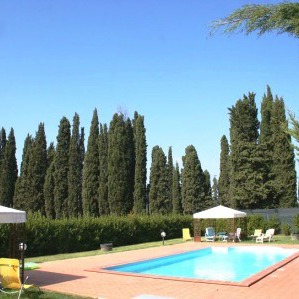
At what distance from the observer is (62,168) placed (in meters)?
43.5

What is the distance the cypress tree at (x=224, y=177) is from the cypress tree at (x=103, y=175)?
1520 centimetres

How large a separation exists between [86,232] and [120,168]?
58.7ft

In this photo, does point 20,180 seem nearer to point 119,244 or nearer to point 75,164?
point 75,164

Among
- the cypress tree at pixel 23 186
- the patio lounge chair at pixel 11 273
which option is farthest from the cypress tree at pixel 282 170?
the patio lounge chair at pixel 11 273

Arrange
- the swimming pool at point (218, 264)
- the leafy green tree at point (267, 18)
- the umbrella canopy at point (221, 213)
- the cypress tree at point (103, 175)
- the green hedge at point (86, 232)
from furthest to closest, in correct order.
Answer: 1. the cypress tree at point (103, 175)
2. the umbrella canopy at point (221, 213)
3. the green hedge at point (86, 232)
4. the swimming pool at point (218, 264)
5. the leafy green tree at point (267, 18)

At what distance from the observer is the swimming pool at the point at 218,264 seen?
1395 centimetres

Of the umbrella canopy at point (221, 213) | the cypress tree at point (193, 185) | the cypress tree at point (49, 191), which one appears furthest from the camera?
the cypress tree at point (193, 185)

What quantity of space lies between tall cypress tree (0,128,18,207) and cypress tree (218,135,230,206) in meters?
25.2

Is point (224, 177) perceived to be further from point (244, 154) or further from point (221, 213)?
point (221, 213)

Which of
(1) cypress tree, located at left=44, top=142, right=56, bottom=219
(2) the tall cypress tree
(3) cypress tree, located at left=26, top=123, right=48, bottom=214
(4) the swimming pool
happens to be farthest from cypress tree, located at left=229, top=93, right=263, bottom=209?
(2) the tall cypress tree

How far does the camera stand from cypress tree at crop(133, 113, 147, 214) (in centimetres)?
3978

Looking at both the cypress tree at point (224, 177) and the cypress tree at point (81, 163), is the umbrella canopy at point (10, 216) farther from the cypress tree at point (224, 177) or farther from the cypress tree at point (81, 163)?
the cypress tree at point (224, 177)

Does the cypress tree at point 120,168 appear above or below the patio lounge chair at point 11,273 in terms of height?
above

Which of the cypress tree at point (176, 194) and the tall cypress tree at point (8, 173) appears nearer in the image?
the tall cypress tree at point (8, 173)
